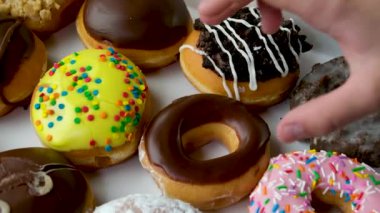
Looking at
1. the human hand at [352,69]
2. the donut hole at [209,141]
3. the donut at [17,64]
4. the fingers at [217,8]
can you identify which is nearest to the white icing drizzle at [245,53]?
the donut hole at [209,141]

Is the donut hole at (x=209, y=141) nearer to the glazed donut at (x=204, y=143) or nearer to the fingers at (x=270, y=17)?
the glazed donut at (x=204, y=143)

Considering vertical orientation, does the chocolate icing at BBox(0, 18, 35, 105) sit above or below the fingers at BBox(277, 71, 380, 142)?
below

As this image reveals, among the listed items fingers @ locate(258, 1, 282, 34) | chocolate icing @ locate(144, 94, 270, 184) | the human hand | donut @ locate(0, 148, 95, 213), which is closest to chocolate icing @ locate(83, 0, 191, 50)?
chocolate icing @ locate(144, 94, 270, 184)

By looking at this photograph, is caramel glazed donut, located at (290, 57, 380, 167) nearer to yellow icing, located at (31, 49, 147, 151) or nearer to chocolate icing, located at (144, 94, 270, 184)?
chocolate icing, located at (144, 94, 270, 184)

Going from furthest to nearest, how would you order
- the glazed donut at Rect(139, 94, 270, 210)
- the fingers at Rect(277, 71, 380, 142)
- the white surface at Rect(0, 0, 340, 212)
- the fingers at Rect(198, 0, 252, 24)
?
the white surface at Rect(0, 0, 340, 212)
the glazed donut at Rect(139, 94, 270, 210)
the fingers at Rect(198, 0, 252, 24)
the fingers at Rect(277, 71, 380, 142)

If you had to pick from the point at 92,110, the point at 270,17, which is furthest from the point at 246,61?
the point at 270,17

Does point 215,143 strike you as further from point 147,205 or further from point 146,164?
→ point 147,205
